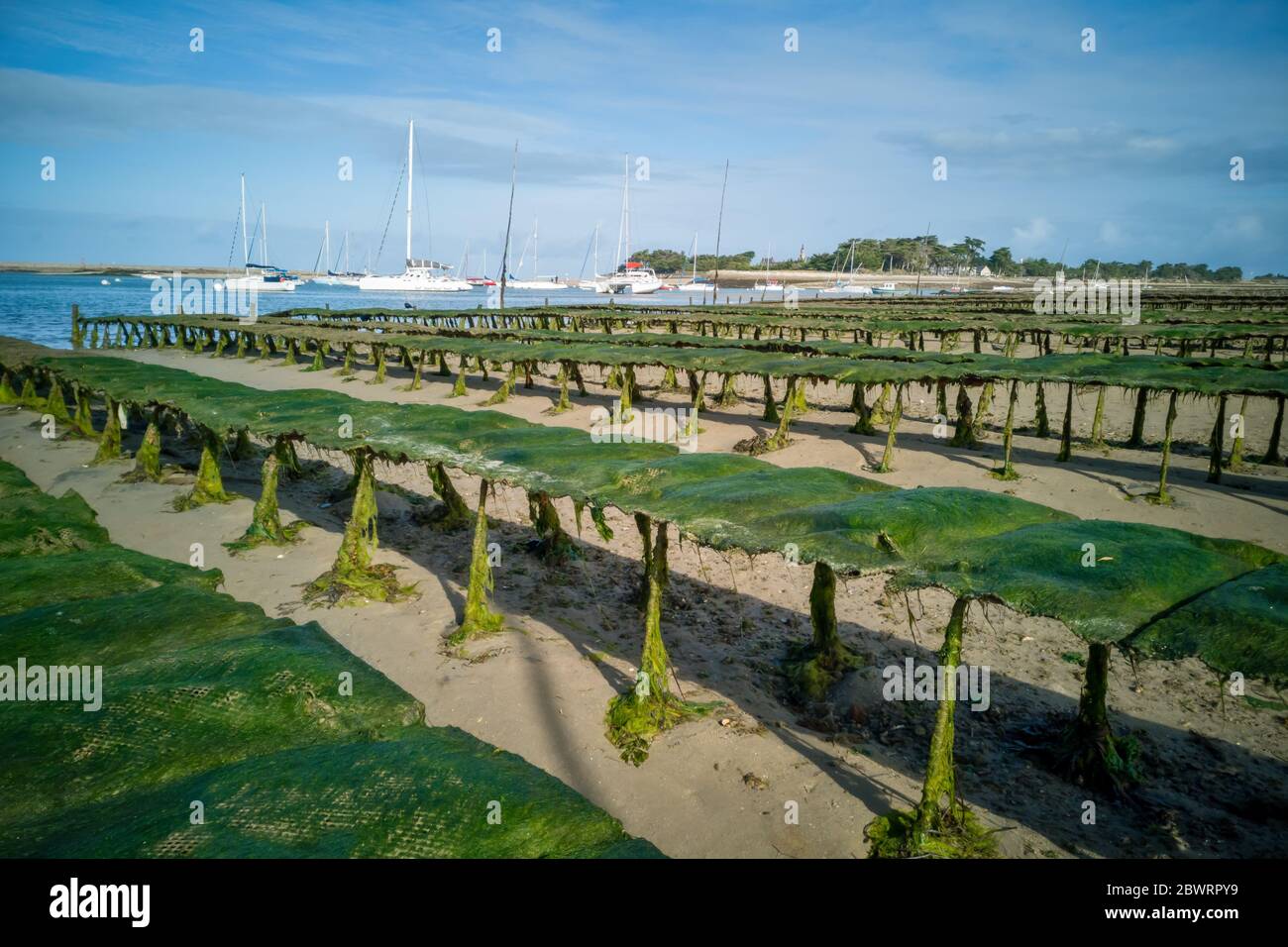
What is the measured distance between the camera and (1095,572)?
5.72 metres

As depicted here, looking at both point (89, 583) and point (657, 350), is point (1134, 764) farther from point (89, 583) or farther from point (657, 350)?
point (657, 350)

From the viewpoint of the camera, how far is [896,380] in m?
19.8

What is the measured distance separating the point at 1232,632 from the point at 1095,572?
105 cm

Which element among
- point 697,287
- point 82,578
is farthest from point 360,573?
point 697,287

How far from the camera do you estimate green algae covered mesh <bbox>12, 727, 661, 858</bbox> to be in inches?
146

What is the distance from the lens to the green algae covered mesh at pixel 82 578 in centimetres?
725

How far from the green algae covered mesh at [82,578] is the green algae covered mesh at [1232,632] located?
28.2 feet

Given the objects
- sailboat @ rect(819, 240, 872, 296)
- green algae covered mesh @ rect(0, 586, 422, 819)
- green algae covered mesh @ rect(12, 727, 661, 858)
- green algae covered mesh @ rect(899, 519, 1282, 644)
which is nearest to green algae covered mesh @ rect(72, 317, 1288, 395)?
green algae covered mesh @ rect(899, 519, 1282, 644)

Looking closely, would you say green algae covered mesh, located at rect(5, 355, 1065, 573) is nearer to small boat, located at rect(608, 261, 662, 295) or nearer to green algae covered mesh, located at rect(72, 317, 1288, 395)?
green algae covered mesh, located at rect(72, 317, 1288, 395)

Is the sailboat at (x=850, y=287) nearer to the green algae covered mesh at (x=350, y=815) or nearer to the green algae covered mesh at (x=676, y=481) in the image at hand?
the green algae covered mesh at (x=676, y=481)

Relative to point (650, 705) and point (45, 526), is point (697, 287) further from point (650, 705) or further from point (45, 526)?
point (650, 705)

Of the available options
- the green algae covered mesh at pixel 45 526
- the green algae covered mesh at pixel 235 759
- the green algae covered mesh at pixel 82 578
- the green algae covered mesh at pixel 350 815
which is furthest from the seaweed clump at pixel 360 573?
the green algae covered mesh at pixel 350 815
